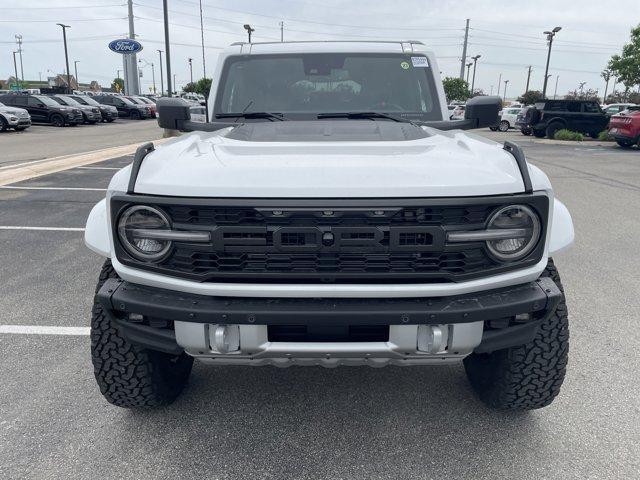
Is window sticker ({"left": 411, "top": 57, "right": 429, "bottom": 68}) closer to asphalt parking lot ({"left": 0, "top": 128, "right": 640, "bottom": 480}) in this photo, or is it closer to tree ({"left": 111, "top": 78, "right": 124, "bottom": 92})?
asphalt parking lot ({"left": 0, "top": 128, "right": 640, "bottom": 480})

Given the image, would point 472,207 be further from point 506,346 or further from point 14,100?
point 14,100

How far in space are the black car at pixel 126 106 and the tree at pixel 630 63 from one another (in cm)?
2974

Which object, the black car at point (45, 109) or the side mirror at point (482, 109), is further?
the black car at point (45, 109)

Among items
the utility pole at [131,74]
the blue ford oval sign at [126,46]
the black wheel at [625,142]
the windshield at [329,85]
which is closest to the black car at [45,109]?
the blue ford oval sign at [126,46]

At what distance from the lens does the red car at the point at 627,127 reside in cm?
1853

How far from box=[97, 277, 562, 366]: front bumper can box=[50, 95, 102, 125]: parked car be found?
28996 mm

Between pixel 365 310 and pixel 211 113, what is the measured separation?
88.8 inches

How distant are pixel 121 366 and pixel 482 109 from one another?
258 centimetres

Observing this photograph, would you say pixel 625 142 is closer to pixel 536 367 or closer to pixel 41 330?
pixel 536 367

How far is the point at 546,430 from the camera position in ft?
8.73

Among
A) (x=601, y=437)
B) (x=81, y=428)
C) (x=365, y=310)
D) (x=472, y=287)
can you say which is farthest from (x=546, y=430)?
(x=81, y=428)

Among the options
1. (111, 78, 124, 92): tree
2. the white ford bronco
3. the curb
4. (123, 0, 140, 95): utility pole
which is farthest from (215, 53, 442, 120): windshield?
(111, 78, 124, 92): tree

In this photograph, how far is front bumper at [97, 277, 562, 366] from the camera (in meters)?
2.08

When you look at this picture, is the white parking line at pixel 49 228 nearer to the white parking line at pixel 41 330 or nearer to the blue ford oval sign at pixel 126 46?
the white parking line at pixel 41 330
